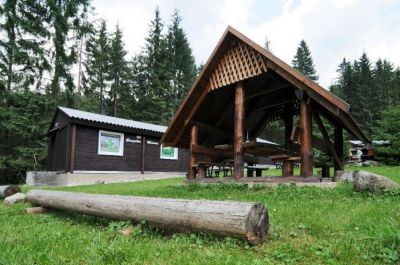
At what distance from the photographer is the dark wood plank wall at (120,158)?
19.2 meters

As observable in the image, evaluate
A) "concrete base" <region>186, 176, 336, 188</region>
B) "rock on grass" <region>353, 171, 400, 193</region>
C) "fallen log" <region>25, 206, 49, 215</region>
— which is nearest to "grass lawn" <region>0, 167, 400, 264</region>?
"rock on grass" <region>353, 171, 400, 193</region>

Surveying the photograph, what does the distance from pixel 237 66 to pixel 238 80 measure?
0.47m

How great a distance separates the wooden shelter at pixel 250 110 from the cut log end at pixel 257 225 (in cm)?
528

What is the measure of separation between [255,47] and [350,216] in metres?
6.14

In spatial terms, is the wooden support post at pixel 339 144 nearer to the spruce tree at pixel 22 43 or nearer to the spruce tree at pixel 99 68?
the spruce tree at pixel 22 43

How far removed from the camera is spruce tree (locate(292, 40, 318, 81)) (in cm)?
5881

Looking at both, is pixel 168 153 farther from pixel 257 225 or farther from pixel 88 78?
pixel 257 225

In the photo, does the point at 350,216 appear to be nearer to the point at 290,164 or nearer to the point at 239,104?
the point at 290,164

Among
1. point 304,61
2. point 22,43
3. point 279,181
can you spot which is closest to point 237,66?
point 279,181

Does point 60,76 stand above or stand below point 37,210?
above

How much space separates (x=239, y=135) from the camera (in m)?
10.6

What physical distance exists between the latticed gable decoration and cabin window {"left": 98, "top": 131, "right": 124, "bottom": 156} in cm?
1101

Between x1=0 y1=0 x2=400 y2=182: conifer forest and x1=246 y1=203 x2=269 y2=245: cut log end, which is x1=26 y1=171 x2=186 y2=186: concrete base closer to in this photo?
x1=0 y1=0 x2=400 y2=182: conifer forest

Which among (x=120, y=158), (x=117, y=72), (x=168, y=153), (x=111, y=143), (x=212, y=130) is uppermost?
(x=117, y=72)
